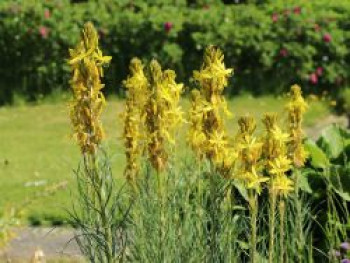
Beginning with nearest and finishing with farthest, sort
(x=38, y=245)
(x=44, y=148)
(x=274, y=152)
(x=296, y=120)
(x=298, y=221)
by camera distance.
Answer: (x=274, y=152)
(x=296, y=120)
(x=298, y=221)
(x=38, y=245)
(x=44, y=148)

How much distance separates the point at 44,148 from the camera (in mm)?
11117

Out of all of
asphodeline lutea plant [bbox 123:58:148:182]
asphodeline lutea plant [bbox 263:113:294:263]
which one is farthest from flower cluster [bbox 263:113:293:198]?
asphodeline lutea plant [bbox 123:58:148:182]

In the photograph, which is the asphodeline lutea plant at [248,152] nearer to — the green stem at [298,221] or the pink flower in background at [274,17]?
the green stem at [298,221]

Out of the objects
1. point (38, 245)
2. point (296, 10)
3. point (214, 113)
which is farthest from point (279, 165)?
point (296, 10)

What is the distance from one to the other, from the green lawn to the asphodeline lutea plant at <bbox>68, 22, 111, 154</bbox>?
3740mm

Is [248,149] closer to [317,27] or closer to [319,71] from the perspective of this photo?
[319,71]

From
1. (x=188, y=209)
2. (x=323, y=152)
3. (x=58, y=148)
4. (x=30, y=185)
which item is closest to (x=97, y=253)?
(x=188, y=209)

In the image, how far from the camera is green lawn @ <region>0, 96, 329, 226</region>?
866 centimetres

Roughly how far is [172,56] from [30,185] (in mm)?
4573

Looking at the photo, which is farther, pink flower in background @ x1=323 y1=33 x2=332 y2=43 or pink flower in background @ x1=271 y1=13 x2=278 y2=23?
pink flower in background @ x1=271 y1=13 x2=278 y2=23

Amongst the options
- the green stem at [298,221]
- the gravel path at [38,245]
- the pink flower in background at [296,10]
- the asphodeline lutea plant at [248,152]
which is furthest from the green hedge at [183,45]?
the asphodeline lutea plant at [248,152]

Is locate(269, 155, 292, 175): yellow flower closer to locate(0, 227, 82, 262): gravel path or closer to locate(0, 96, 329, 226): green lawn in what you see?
locate(0, 227, 82, 262): gravel path

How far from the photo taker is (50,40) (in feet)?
44.6

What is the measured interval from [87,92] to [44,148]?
26.0 feet
